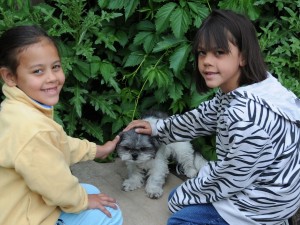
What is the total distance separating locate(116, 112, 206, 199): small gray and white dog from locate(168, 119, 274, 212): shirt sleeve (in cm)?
55

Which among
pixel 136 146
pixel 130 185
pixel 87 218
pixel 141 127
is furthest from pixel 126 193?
pixel 87 218

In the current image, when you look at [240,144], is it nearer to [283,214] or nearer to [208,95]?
[283,214]

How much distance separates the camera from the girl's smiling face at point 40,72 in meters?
1.87

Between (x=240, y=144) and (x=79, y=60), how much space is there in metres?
1.68

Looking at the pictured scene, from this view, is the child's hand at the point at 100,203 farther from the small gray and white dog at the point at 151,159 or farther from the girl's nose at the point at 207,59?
the girl's nose at the point at 207,59

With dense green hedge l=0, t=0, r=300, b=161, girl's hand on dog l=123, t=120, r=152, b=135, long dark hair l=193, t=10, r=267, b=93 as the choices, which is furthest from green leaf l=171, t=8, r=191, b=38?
long dark hair l=193, t=10, r=267, b=93

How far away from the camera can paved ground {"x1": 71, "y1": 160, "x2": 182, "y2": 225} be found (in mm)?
2932

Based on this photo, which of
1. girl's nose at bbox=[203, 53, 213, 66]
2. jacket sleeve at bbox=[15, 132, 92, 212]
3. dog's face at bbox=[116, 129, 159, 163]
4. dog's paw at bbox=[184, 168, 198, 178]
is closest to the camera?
jacket sleeve at bbox=[15, 132, 92, 212]

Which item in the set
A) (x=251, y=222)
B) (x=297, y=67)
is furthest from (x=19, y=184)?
(x=297, y=67)

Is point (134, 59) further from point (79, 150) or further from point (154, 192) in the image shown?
point (79, 150)

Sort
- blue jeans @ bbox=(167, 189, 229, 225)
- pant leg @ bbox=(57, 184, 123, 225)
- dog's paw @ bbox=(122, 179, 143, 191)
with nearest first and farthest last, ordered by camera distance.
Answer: pant leg @ bbox=(57, 184, 123, 225) → blue jeans @ bbox=(167, 189, 229, 225) → dog's paw @ bbox=(122, 179, 143, 191)

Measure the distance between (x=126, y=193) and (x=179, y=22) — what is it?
1.40 metres

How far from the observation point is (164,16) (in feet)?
10.8

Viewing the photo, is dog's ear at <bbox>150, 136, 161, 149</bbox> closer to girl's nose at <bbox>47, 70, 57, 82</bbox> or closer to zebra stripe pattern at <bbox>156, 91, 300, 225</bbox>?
zebra stripe pattern at <bbox>156, 91, 300, 225</bbox>
